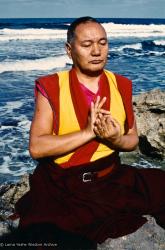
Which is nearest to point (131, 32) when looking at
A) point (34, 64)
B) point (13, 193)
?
point (34, 64)

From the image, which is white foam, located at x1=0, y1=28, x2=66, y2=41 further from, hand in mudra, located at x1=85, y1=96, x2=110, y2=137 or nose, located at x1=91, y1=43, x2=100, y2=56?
hand in mudra, located at x1=85, y1=96, x2=110, y2=137

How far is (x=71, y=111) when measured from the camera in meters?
2.62

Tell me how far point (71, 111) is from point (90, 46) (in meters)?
0.45

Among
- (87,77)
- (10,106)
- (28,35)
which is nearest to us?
Result: (87,77)

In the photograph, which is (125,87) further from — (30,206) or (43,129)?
(30,206)

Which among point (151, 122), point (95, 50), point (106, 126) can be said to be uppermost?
point (95, 50)

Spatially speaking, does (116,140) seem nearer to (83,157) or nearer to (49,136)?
(83,157)

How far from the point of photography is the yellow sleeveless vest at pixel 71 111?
261cm

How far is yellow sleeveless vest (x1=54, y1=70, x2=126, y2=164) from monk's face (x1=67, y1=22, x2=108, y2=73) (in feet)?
0.52

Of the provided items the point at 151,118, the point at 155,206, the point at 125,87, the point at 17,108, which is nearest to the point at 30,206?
the point at 155,206

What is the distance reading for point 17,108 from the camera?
11586 millimetres

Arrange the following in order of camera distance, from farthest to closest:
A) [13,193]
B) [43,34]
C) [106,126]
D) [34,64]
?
[43,34] → [34,64] → [13,193] → [106,126]

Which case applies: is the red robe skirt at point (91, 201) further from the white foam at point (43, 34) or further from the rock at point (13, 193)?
the white foam at point (43, 34)

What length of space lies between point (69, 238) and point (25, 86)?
42.2ft
